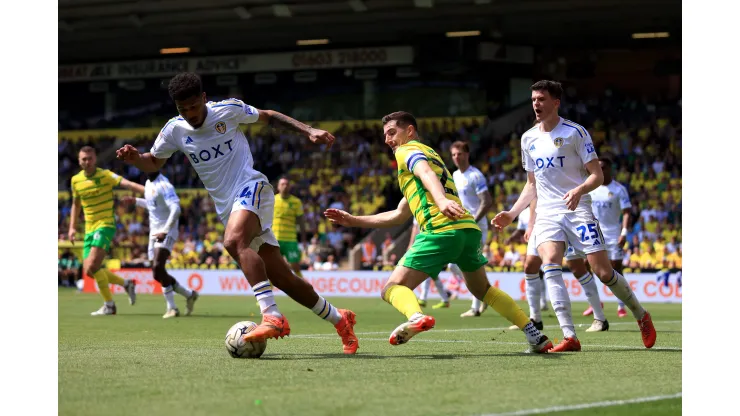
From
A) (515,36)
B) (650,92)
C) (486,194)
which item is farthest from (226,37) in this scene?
(486,194)

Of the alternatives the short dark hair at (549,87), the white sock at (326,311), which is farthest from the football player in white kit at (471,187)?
the white sock at (326,311)

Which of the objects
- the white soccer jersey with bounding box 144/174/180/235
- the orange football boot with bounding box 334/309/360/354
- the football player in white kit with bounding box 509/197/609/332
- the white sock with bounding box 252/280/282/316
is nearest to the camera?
the white sock with bounding box 252/280/282/316

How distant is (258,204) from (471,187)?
25.5 ft

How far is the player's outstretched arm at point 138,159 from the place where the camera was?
871cm

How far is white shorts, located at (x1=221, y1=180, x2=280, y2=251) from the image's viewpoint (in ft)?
28.6

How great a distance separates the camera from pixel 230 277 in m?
28.7

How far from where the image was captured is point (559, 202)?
970cm

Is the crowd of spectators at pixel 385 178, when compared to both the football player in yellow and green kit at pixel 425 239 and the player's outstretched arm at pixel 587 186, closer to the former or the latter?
the player's outstretched arm at pixel 587 186

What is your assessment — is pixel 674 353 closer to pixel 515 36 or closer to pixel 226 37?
pixel 515 36

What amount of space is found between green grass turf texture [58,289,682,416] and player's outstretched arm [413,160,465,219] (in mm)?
1151

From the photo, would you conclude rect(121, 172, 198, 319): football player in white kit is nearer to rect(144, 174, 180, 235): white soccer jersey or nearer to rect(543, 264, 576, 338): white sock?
rect(144, 174, 180, 235): white soccer jersey

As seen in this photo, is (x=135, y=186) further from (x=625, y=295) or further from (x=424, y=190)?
(x=625, y=295)

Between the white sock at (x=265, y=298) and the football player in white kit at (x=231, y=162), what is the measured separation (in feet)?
0.43

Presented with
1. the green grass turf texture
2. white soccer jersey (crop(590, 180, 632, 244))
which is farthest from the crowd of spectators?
the green grass turf texture
